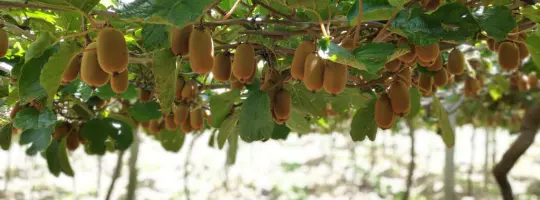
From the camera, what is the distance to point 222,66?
35.5 inches

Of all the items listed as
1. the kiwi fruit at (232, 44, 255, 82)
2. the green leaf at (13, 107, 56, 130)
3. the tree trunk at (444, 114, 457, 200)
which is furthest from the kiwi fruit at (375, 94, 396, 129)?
the tree trunk at (444, 114, 457, 200)

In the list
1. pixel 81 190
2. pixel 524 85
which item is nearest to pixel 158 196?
pixel 81 190

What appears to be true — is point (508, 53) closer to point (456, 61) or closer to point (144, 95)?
point (456, 61)

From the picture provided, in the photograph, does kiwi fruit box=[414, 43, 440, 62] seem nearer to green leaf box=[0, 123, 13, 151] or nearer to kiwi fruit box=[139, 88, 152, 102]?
kiwi fruit box=[139, 88, 152, 102]

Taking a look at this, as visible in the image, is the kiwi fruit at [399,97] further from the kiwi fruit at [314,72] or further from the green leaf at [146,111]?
the green leaf at [146,111]

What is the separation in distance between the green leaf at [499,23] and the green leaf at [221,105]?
597 millimetres

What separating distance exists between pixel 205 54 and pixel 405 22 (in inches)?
12.7

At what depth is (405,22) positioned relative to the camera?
72cm

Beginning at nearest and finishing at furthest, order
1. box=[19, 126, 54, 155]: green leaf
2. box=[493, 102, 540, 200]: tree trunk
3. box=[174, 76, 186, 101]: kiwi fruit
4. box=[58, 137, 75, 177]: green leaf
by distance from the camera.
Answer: box=[174, 76, 186, 101]: kiwi fruit
box=[19, 126, 54, 155]: green leaf
box=[58, 137, 75, 177]: green leaf
box=[493, 102, 540, 200]: tree trunk

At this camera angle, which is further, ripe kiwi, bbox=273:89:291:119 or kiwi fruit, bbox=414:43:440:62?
ripe kiwi, bbox=273:89:291:119

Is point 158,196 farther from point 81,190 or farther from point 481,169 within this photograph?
point 481,169

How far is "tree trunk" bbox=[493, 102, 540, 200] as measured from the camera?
1.88 metres

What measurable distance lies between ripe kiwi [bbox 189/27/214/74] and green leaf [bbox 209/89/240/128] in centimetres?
42

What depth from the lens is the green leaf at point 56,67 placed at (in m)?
0.68
